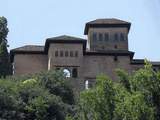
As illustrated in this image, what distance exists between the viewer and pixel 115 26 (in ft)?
225

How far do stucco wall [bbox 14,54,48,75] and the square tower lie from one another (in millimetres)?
6511

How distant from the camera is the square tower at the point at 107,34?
2694 inches

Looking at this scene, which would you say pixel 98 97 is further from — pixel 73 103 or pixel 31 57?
pixel 31 57

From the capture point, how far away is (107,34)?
6881cm

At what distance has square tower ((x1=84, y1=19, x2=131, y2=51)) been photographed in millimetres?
68438

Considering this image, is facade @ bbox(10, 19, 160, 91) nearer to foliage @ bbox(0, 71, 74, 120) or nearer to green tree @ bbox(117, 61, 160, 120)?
foliage @ bbox(0, 71, 74, 120)

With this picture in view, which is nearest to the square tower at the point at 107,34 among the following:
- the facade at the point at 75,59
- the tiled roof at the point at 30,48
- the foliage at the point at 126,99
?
the facade at the point at 75,59

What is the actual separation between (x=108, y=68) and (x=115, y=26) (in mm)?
7411

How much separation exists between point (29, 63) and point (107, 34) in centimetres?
1017

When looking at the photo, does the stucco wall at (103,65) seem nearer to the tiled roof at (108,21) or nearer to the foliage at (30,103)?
the tiled roof at (108,21)

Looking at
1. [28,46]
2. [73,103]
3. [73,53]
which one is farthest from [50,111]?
[28,46]

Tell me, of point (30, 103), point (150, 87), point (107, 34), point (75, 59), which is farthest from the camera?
point (107, 34)

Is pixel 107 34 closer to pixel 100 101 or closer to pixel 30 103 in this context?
pixel 30 103

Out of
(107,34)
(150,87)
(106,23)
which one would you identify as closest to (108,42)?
(107,34)
